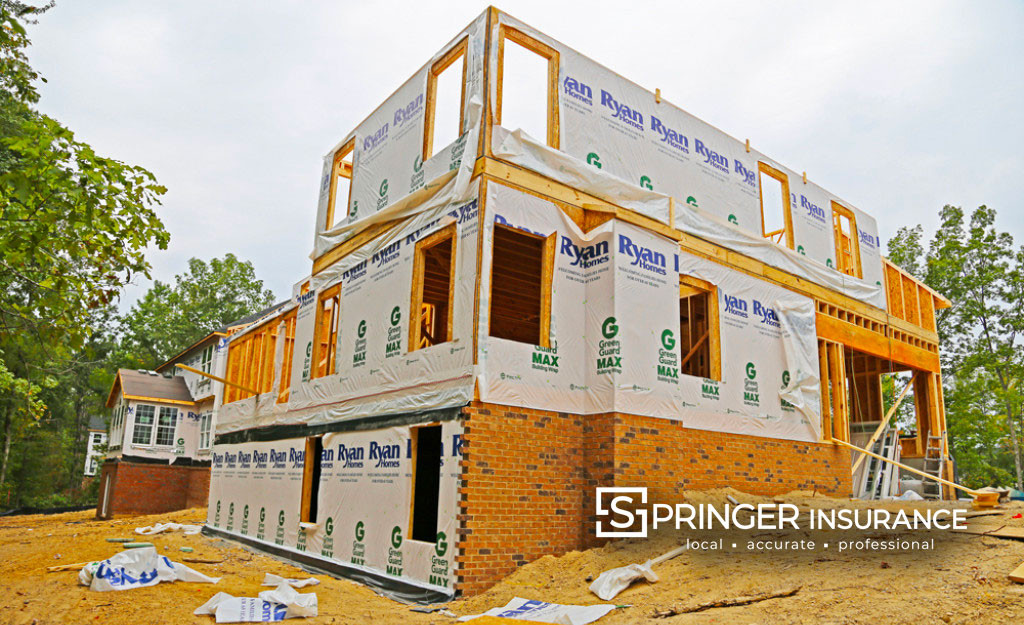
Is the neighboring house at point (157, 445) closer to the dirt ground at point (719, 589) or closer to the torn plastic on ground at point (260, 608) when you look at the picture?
the dirt ground at point (719, 589)

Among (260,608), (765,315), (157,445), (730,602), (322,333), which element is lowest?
(260,608)

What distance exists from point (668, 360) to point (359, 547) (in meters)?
5.20

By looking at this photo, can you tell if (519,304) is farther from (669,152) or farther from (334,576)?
(334,576)

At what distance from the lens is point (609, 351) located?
881 centimetres

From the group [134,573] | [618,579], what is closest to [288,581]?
[134,573]

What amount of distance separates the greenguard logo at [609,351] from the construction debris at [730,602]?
134 inches

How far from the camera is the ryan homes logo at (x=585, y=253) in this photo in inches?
363

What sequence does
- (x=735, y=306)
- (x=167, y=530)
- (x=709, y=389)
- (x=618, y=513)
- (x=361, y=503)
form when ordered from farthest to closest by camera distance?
(x=167, y=530)
(x=735, y=306)
(x=709, y=389)
(x=361, y=503)
(x=618, y=513)

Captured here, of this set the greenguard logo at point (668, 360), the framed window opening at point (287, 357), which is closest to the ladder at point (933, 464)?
the greenguard logo at point (668, 360)

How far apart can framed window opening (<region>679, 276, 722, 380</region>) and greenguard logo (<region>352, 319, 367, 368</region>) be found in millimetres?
4953

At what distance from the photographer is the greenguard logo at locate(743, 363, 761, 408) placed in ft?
36.4

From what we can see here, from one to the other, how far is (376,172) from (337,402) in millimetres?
4097

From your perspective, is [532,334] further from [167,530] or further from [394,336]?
[167,530]

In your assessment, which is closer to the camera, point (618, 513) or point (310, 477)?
point (618, 513)
